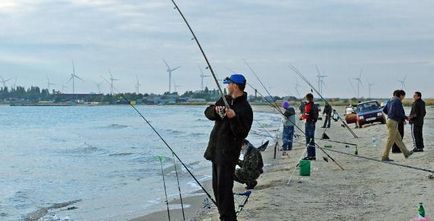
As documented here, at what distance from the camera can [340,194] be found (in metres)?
9.16

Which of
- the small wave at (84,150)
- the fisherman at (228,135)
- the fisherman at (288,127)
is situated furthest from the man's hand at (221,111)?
the small wave at (84,150)

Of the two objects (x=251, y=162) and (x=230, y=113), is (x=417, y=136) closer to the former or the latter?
(x=251, y=162)

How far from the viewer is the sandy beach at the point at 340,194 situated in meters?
7.66

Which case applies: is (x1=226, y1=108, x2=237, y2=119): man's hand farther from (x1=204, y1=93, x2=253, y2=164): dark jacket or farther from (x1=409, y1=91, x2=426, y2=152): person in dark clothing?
(x1=409, y1=91, x2=426, y2=152): person in dark clothing

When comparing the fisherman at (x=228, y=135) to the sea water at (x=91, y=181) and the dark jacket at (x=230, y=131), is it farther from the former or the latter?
the sea water at (x=91, y=181)

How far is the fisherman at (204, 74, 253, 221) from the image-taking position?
5719 mm

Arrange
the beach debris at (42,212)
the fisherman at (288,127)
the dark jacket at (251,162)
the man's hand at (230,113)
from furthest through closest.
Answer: the fisherman at (288,127), the beach debris at (42,212), the dark jacket at (251,162), the man's hand at (230,113)

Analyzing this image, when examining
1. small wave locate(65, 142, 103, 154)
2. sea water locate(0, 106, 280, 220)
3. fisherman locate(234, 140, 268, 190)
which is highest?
fisherman locate(234, 140, 268, 190)

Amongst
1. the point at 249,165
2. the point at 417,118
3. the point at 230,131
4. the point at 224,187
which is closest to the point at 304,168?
the point at 249,165

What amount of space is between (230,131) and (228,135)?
0.14ft

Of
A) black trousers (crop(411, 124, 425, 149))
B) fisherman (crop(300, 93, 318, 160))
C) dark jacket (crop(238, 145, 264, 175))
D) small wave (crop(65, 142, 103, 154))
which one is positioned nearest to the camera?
dark jacket (crop(238, 145, 264, 175))

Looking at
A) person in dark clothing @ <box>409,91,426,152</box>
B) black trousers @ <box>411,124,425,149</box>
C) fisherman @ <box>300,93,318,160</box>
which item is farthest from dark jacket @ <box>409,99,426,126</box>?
fisherman @ <box>300,93,318,160</box>

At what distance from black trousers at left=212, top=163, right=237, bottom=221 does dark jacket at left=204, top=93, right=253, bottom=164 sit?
65 mm

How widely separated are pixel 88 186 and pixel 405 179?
7.57 meters
